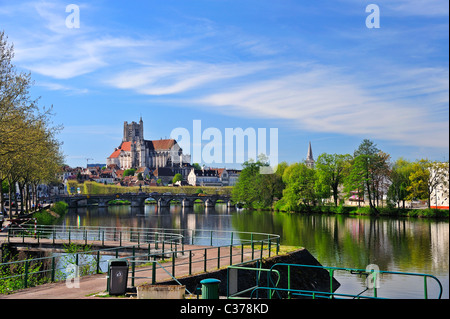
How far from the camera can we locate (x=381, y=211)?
85062mm

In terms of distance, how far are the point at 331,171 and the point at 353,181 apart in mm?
6831

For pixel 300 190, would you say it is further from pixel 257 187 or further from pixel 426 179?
pixel 426 179

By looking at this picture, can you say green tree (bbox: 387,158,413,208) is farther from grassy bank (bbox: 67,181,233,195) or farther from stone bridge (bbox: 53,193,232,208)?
grassy bank (bbox: 67,181,233,195)

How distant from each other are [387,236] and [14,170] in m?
39.4

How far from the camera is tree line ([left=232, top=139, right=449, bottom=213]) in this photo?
8488cm

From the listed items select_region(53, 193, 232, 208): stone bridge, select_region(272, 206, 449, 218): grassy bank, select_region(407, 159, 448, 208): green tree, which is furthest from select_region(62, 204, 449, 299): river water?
select_region(53, 193, 232, 208): stone bridge

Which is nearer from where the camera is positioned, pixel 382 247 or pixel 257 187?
pixel 382 247

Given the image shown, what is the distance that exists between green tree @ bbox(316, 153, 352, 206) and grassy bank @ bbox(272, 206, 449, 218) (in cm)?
301

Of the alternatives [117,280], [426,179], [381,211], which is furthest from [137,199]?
[117,280]

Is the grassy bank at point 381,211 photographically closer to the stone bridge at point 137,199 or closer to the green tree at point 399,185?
the green tree at point 399,185

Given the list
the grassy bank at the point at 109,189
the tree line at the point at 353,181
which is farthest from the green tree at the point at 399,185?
the grassy bank at the point at 109,189
